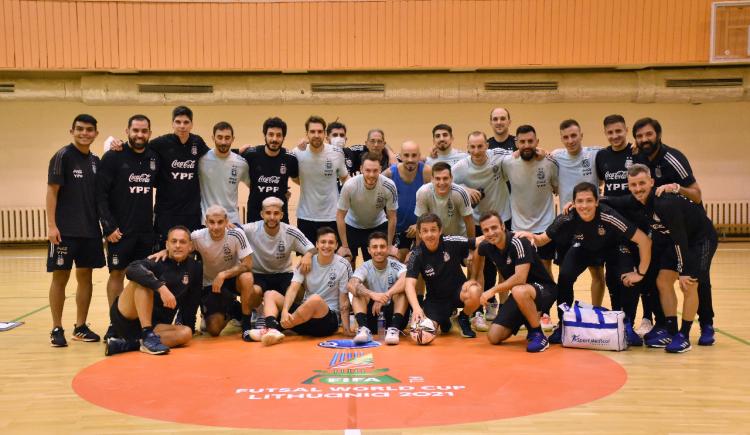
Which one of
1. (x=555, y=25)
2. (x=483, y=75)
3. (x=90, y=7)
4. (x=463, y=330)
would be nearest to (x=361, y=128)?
(x=483, y=75)

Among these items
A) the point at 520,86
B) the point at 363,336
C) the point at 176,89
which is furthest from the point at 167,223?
the point at 520,86

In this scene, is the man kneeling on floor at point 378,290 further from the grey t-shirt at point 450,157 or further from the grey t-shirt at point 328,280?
the grey t-shirt at point 450,157

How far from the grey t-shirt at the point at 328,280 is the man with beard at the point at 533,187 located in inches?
80.8

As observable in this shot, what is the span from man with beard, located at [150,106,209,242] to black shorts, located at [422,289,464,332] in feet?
8.51

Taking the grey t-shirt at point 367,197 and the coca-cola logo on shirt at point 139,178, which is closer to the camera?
the coca-cola logo on shirt at point 139,178

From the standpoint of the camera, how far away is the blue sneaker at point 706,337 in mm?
6715

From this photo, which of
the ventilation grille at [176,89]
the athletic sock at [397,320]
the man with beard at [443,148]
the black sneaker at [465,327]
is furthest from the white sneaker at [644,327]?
the ventilation grille at [176,89]

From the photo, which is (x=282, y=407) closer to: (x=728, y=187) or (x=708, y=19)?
(x=708, y=19)

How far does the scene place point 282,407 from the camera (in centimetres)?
477

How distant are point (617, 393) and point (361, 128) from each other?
12.6m

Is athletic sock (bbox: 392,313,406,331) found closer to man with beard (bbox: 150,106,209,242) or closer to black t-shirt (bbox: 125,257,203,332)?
black t-shirt (bbox: 125,257,203,332)

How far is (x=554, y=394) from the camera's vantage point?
5105 millimetres

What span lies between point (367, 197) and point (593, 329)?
109 inches

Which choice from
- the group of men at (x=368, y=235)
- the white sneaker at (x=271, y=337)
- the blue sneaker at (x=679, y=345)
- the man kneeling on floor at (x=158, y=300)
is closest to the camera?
the blue sneaker at (x=679, y=345)
